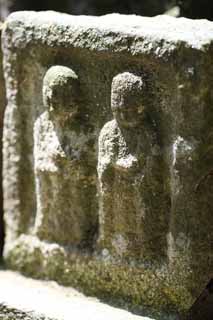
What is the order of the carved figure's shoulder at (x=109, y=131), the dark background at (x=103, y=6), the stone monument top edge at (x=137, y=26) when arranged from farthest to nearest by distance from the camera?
the dark background at (x=103, y=6), the carved figure's shoulder at (x=109, y=131), the stone monument top edge at (x=137, y=26)

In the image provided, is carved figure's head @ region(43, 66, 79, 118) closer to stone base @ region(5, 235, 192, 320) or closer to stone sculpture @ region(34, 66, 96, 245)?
stone sculpture @ region(34, 66, 96, 245)

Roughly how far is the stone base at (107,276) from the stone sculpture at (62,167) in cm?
5

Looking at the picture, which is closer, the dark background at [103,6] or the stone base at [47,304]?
the stone base at [47,304]

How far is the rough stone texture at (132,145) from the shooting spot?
1.51 m

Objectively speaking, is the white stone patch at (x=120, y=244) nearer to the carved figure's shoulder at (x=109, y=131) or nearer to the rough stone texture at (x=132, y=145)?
the rough stone texture at (x=132, y=145)

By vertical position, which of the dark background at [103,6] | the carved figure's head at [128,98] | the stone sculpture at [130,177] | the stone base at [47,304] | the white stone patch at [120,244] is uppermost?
the dark background at [103,6]

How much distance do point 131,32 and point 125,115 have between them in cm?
18

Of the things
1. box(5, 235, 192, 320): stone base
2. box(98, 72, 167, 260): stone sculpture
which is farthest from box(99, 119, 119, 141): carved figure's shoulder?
box(5, 235, 192, 320): stone base

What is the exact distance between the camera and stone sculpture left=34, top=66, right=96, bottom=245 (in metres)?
1.67

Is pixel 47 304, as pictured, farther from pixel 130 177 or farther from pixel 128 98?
pixel 128 98

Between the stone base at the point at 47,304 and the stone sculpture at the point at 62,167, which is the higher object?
the stone sculpture at the point at 62,167

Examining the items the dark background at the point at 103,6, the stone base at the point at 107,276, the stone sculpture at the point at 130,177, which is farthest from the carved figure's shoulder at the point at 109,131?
the dark background at the point at 103,6

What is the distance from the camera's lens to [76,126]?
1.69m

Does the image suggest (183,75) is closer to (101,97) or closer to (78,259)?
(101,97)
